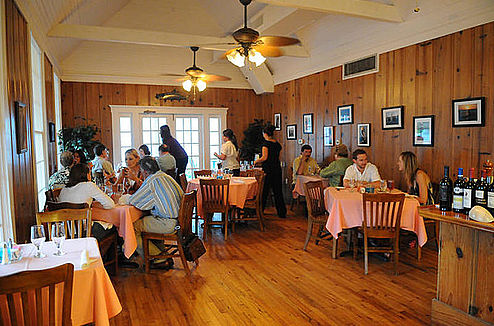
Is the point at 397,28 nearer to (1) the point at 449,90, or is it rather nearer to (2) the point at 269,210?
(1) the point at 449,90

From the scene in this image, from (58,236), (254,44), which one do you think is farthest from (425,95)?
(58,236)

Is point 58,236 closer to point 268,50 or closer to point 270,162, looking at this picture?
point 268,50

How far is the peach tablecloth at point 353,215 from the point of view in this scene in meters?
4.25

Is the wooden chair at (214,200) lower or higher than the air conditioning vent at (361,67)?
lower

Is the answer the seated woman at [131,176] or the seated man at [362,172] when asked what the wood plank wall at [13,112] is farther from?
the seated man at [362,172]

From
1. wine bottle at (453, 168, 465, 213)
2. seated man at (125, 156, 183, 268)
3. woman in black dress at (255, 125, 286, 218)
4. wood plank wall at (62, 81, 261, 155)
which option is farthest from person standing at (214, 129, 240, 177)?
wine bottle at (453, 168, 465, 213)

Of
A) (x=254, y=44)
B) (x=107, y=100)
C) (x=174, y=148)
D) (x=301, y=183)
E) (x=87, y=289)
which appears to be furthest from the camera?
(x=107, y=100)

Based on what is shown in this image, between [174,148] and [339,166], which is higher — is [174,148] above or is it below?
above

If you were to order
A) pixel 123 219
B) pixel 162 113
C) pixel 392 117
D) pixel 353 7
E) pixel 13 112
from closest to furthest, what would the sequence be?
1. pixel 13 112
2. pixel 123 219
3. pixel 353 7
4. pixel 392 117
5. pixel 162 113

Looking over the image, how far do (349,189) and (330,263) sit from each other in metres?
1.02

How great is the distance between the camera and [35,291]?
5.77 ft

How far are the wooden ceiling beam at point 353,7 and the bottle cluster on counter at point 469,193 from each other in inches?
112

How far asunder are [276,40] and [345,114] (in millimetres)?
3038

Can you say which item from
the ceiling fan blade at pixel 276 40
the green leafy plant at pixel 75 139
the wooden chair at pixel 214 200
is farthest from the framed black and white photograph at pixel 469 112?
the green leafy plant at pixel 75 139
